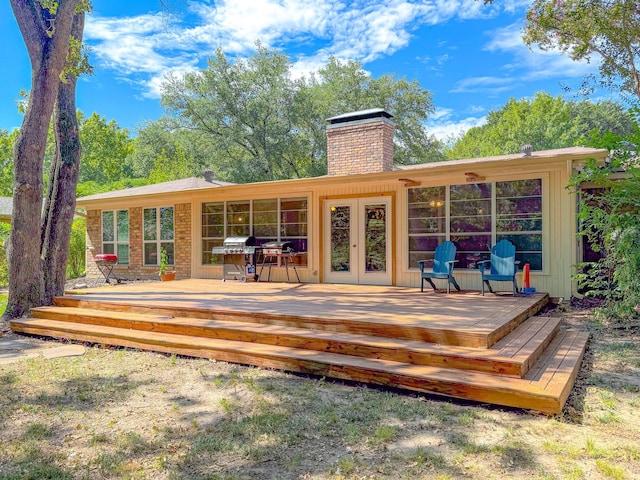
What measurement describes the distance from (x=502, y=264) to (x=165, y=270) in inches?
309

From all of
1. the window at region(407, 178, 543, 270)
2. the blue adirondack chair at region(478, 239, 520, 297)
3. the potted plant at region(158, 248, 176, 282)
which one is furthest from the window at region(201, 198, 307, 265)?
the blue adirondack chair at region(478, 239, 520, 297)

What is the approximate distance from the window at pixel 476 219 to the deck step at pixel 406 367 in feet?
7.97

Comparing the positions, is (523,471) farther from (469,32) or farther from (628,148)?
(469,32)

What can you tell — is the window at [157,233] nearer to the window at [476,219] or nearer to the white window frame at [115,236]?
the white window frame at [115,236]

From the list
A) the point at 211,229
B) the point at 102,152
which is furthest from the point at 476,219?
the point at 102,152

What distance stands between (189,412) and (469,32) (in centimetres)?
1972

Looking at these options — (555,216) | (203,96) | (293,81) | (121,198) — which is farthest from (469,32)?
(121,198)

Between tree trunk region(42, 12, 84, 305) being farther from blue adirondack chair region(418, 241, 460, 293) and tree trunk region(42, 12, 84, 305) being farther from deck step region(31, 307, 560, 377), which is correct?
blue adirondack chair region(418, 241, 460, 293)

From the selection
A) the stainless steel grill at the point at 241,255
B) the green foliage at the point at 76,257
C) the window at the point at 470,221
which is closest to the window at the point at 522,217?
the window at the point at 470,221

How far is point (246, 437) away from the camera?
8.74ft

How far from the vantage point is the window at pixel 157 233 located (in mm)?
10969

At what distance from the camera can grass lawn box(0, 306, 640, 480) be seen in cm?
228

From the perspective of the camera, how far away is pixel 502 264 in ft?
21.4

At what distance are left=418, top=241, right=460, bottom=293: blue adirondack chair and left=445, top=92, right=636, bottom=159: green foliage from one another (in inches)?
661
